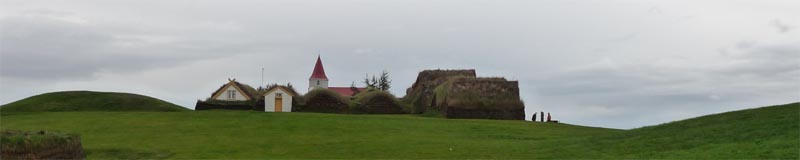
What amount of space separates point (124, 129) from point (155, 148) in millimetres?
7895

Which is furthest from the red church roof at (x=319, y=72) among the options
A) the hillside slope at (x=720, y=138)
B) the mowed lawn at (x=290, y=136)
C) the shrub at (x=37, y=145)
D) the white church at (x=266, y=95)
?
the shrub at (x=37, y=145)

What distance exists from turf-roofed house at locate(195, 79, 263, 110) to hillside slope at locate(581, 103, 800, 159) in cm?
3505

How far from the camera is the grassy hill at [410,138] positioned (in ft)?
80.9

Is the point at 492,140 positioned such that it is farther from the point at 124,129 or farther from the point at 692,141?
the point at 124,129

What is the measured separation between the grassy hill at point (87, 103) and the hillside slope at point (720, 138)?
3263 cm

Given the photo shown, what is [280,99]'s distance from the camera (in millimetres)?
59125

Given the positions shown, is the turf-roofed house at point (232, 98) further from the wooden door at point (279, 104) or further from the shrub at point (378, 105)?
the shrub at point (378, 105)

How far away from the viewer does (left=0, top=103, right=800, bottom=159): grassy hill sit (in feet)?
80.9

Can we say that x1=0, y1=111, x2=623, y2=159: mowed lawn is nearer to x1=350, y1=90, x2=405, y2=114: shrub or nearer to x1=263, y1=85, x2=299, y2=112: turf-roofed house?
x1=263, y1=85, x2=299, y2=112: turf-roofed house

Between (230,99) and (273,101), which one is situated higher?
(230,99)

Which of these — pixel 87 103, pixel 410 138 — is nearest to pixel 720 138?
pixel 410 138

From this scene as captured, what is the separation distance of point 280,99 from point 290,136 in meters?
27.5

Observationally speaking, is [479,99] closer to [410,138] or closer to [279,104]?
[279,104]

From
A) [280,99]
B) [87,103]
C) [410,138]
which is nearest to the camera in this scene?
[410,138]
